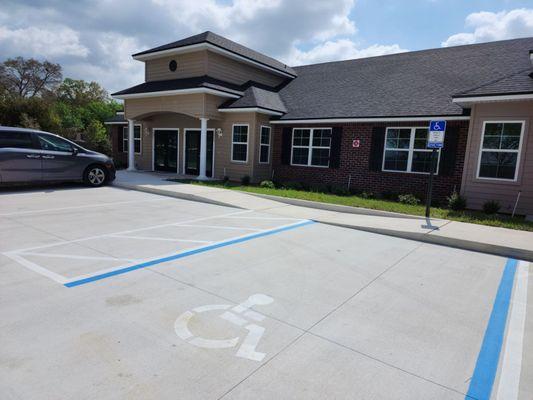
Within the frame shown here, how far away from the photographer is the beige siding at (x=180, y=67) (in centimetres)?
1666

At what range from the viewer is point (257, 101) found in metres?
15.6

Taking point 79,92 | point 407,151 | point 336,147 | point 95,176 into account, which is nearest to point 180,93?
point 95,176

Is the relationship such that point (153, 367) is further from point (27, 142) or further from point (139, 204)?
point (27, 142)

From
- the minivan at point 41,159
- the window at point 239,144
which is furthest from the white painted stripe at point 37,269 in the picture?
the window at point 239,144

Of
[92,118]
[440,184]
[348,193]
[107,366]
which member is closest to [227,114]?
[348,193]

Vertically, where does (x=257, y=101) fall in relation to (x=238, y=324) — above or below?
above

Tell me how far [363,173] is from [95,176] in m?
10.2

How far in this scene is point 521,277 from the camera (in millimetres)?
5512

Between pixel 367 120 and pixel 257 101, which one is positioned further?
pixel 257 101

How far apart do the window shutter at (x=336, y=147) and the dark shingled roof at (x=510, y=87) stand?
16.2 feet

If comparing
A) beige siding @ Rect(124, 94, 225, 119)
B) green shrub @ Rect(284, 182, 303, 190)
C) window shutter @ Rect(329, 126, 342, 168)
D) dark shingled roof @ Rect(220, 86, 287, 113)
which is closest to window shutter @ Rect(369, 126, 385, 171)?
window shutter @ Rect(329, 126, 342, 168)

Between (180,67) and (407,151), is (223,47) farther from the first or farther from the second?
(407,151)

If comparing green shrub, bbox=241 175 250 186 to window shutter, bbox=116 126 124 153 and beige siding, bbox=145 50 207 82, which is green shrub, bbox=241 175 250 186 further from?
window shutter, bbox=116 126 124 153

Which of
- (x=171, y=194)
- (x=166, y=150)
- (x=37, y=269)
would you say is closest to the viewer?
(x=37, y=269)
